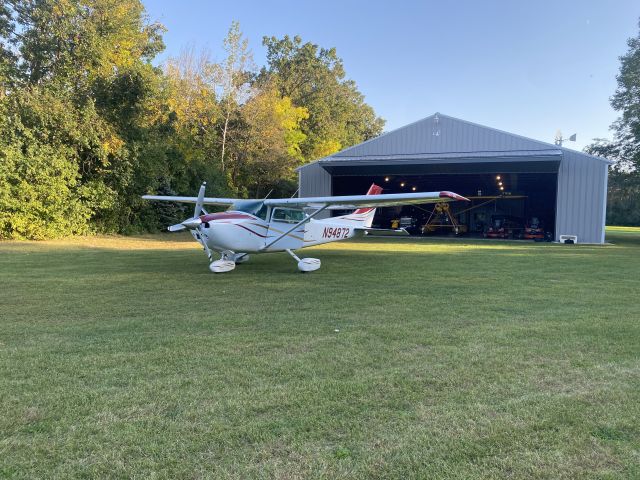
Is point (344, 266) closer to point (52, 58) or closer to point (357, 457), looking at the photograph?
point (357, 457)

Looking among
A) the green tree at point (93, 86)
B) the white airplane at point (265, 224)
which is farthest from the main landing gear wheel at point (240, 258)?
the green tree at point (93, 86)

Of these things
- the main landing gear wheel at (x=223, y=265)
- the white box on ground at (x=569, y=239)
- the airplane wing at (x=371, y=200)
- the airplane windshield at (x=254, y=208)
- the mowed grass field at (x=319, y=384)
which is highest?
the airplane wing at (x=371, y=200)

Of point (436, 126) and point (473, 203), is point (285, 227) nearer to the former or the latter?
point (436, 126)

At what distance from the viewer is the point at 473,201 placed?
101ft

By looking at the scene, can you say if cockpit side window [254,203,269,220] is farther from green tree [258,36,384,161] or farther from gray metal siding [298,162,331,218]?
green tree [258,36,384,161]

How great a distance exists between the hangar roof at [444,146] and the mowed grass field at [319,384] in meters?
16.3

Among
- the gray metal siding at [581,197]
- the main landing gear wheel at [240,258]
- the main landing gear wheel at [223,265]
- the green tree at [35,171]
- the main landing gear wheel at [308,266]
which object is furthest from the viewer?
the gray metal siding at [581,197]

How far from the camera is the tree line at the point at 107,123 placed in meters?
18.2

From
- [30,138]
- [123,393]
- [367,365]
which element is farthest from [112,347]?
[30,138]

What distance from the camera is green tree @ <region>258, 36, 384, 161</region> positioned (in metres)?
41.8

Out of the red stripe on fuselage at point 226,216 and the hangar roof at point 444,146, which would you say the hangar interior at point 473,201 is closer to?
the hangar roof at point 444,146

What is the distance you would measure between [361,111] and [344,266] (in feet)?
155

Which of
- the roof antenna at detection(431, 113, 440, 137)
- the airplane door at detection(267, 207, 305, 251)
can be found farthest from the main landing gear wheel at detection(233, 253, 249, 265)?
the roof antenna at detection(431, 113, 440, 137)

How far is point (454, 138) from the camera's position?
23.0 metres
